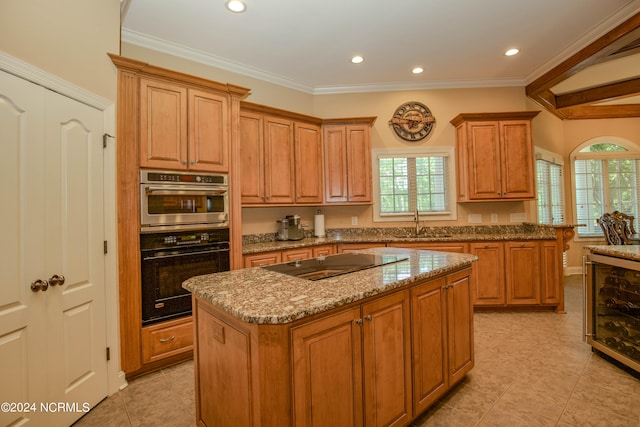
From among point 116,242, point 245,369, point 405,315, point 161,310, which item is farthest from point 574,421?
point 116,242

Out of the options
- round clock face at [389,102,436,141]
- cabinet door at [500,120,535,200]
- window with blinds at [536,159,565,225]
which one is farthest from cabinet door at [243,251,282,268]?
window with blinds at [536,159,565,225]

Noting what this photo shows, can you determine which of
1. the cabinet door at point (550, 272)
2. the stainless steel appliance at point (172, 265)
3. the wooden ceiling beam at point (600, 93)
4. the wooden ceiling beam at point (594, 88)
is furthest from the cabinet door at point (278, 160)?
the wooden ceiling beam at point (600, 93)

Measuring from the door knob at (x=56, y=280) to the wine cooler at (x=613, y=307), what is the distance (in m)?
3.93

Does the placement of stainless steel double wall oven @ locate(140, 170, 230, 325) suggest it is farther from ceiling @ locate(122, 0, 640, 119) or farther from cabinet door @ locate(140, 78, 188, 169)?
ceiling @ locate(122, 0, 640, 119)

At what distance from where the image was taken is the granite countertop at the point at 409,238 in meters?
3.58

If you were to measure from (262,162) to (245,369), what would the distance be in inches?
106

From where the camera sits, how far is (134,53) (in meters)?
2.98

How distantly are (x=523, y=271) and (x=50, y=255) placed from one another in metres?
4.56

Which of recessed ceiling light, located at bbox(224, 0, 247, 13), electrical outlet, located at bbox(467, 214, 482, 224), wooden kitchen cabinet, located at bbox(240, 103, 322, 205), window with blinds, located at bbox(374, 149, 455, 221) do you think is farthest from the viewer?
window with blinds, located at bbox(374, 149, 455, 221)

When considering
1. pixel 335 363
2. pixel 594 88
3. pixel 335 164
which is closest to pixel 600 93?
pixel 594 88

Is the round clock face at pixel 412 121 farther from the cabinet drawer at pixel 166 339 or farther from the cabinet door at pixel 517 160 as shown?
the cabinet drawer at pixel 166 339

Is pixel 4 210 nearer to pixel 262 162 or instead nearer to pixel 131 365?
pixel 131 365

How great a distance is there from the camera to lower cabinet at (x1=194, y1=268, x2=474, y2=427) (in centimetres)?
115

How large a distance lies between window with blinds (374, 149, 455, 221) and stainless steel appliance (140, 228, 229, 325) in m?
2.51
